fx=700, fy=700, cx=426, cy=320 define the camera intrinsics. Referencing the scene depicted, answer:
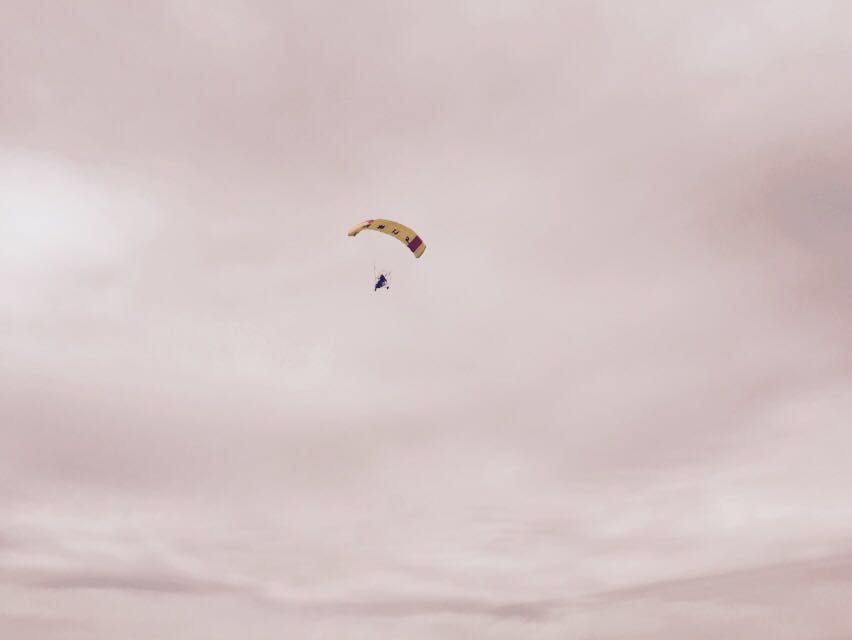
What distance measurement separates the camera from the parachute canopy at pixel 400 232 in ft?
278

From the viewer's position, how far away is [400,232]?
285ft

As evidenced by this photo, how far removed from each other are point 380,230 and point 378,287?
8279 mm

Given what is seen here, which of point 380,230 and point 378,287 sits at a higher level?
point 380,230

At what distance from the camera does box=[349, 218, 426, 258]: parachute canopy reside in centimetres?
8461

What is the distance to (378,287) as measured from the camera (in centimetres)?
8219

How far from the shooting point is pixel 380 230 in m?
86.2
